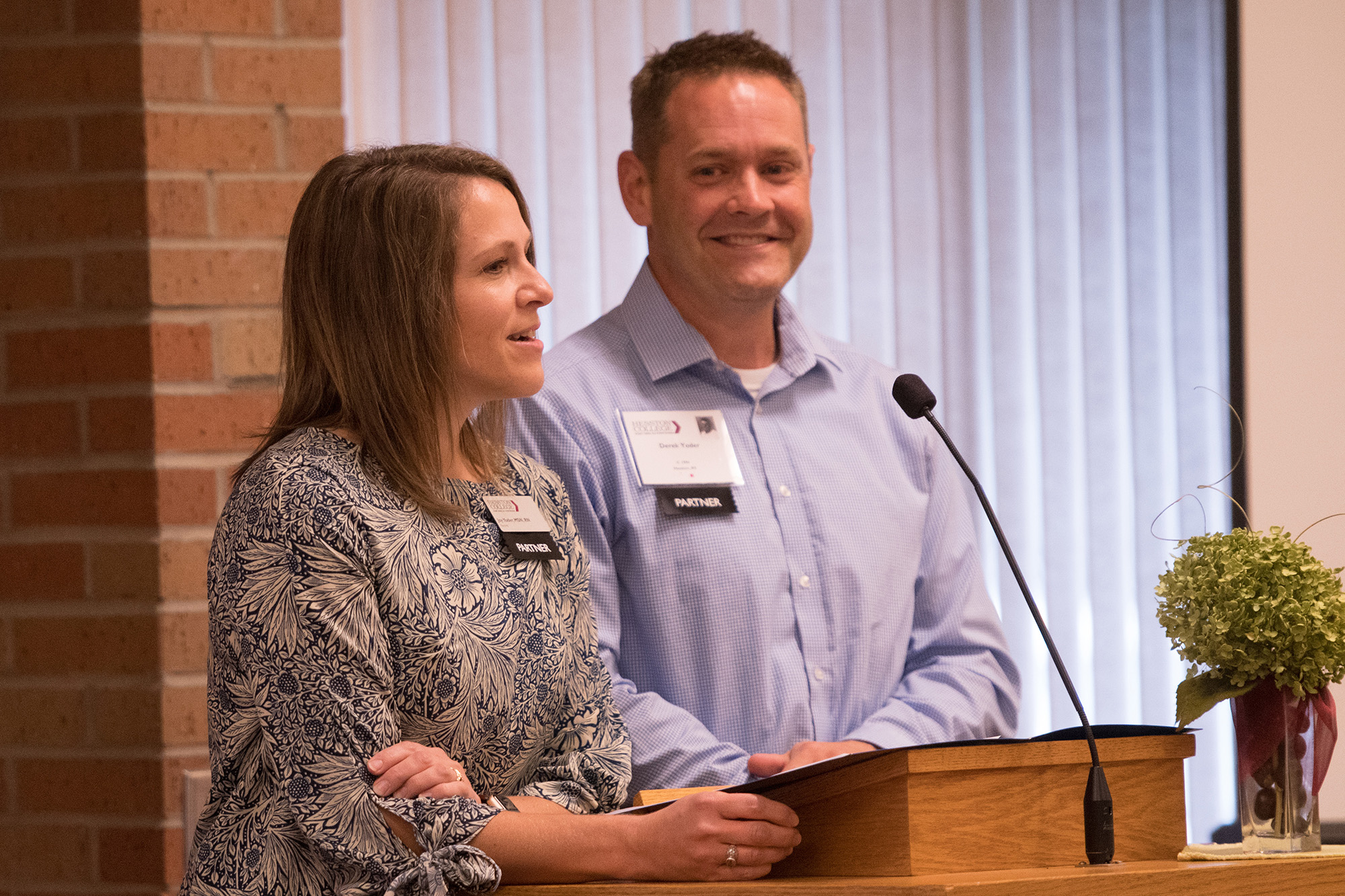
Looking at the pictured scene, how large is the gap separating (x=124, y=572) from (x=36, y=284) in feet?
1.85

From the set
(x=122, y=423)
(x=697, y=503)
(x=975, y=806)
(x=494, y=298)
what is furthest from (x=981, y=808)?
(x=122, y=423)

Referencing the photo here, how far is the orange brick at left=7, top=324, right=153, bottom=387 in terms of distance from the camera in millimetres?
2361

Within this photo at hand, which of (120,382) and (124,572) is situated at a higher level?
(120,382)

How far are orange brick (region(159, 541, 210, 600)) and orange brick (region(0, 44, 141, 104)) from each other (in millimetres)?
821

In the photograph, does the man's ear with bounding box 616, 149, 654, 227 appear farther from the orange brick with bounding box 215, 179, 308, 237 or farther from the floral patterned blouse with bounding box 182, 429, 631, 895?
the floral patterned blouse with bounding box 182, 429, 631, 895

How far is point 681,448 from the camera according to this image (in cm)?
227

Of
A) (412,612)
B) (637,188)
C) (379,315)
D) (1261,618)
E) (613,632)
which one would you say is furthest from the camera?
(637,188)

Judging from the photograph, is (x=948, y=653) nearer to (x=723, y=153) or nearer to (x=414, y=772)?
(x=723, y=153)

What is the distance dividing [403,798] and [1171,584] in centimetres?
90

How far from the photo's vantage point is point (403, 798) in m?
1.41

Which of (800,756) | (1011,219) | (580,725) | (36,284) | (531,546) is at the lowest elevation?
(800,756)

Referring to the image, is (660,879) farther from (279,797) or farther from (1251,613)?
(1251,613)

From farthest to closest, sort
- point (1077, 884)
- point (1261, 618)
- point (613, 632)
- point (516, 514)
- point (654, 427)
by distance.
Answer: point (654, 427), point (613, 632), point (516, 514), point (1261, 618), point (1077, 884)

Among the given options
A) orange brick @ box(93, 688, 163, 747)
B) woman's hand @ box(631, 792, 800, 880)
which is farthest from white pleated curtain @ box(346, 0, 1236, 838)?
woman's hand @ box(631, 792, 800, 880)
